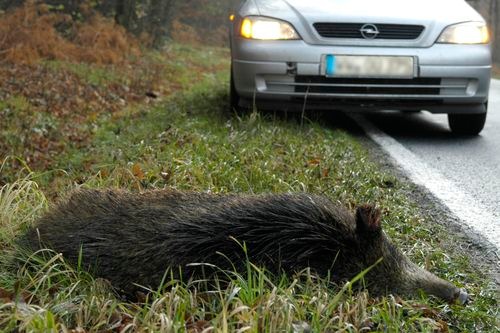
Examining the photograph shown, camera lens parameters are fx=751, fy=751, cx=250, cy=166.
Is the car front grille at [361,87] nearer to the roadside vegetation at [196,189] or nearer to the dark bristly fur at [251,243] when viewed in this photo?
the roadside vegetation at [196,189]

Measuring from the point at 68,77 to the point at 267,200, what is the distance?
29.3ft

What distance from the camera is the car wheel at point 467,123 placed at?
746cm

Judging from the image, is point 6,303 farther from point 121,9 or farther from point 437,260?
point 121,9

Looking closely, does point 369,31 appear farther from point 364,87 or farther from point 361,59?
point 364,87

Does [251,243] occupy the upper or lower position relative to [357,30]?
lower

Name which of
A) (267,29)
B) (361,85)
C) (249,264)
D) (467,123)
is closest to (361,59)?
(361,85)

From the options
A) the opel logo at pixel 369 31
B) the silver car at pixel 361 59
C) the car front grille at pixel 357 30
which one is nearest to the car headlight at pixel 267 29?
the silver car at pixel 361 59

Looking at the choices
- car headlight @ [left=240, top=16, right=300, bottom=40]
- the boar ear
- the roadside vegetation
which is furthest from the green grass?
car headlight @ [left=240, top=16, right=300, bottom=40]

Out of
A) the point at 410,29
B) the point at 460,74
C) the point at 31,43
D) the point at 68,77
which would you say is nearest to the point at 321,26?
the point at 410,29

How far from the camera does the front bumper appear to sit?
6910 mm

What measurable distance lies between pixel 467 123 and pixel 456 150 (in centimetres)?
88

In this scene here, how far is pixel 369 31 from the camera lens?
6.99m

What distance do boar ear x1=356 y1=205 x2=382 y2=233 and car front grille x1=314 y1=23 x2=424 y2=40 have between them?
13.9 feet

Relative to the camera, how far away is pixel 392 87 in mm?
6945
